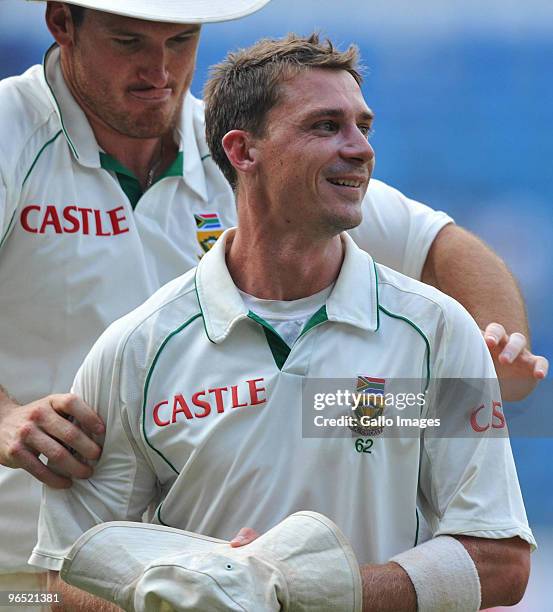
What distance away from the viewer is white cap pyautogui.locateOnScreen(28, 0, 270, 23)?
264 centimetres

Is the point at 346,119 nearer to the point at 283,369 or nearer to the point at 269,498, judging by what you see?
the point at 283,369

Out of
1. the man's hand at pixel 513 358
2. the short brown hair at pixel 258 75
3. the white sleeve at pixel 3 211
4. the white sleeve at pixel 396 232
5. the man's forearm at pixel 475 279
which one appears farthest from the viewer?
the white sleeve at pixel 396 232

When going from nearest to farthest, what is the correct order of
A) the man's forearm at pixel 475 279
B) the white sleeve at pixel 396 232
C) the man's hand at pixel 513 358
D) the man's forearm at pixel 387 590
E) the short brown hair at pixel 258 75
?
the man's forearm at pixel 387 590, the short brown hair at pixel 258 75, the man's hand at pixel 513 358, the man's forearm at pixel 475 279, the white sleeve at pixel 396 232

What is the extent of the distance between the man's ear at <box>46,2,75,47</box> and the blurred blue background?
101cm

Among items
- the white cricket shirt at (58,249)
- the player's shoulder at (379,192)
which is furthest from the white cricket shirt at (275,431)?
the player's shoulder at (379,192)

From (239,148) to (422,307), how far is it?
1.40ft

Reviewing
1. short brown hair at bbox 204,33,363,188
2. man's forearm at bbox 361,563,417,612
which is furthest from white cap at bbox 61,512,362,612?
short brown hair at bbox 204,33,363,188

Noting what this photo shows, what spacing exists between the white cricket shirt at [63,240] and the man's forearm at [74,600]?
585mm

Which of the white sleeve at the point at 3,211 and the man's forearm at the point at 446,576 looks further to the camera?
the white sleeve at the point at 3,211

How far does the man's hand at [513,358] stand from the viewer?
2.35 m

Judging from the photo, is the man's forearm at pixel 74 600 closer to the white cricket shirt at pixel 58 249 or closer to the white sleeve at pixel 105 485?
the white sleeve at pixel 105 485

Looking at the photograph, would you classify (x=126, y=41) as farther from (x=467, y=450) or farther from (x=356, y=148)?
(x=467, y=450)

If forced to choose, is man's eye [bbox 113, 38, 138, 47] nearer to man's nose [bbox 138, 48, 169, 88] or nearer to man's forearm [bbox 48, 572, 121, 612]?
man's nose [bbox 138, 48, 169, 88]

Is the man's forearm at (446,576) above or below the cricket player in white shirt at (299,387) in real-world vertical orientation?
below
